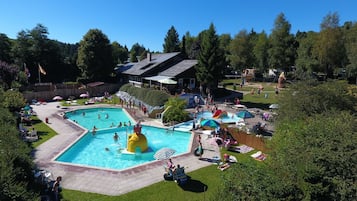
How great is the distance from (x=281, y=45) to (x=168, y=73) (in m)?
38.0

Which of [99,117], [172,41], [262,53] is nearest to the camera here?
[99,117]

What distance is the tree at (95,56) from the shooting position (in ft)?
158

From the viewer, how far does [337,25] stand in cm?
5400

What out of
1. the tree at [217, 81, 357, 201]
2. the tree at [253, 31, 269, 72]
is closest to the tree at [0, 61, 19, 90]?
the tree at [217, 81, 357, 201]

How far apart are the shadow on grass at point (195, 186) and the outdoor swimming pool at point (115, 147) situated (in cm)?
518

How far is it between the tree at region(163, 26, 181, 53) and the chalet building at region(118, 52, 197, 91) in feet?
134

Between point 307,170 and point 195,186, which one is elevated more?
point 307,170

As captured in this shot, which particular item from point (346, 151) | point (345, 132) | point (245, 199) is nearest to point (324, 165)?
point (346, 151)

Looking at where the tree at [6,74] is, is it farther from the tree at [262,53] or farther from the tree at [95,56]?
the tree at [262,53]

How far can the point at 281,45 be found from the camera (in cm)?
6406

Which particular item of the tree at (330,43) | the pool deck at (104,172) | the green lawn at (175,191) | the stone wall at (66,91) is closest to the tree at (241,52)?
the tree at (330,43)

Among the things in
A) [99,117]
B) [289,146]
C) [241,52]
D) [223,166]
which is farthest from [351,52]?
[289,146]

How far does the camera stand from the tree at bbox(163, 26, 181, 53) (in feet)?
288

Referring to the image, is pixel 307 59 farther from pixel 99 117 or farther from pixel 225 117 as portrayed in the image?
pixel 99 117
